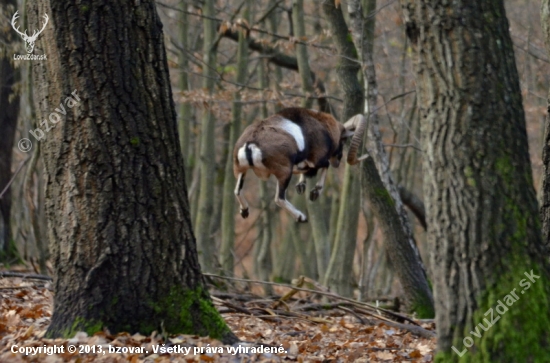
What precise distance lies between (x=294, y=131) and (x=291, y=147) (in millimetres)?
334

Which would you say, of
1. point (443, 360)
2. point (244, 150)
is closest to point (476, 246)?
point (443, 360)

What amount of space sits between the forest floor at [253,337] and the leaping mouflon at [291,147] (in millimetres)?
1297

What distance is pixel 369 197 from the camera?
10.8 metres

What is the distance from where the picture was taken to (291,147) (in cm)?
941

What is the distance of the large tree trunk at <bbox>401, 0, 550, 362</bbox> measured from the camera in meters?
4.76

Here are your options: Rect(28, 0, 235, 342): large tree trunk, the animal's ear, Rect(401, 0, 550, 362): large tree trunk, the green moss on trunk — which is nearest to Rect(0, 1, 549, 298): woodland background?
the animal's ear

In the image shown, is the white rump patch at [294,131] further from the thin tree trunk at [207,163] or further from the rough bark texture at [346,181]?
the thin tree trunk at [207,163]

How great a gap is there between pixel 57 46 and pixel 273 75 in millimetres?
14709

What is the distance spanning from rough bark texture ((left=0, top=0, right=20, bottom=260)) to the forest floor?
233 cm

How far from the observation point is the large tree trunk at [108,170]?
5773 millimetres

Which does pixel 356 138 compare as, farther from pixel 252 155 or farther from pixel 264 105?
pixel 264 105

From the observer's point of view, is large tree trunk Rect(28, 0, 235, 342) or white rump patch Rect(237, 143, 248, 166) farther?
white rump patch Rect(237, 143, 248, 166)

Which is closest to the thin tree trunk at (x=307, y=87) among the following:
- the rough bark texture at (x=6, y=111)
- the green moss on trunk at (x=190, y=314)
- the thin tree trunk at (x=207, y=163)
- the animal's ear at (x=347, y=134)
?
the thin tree trunk at (x=207, y=163)

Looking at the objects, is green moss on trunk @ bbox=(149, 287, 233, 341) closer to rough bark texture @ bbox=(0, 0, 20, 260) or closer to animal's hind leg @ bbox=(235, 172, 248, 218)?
animal's hind leg @ bbox=(235, 172, 248, 218)
